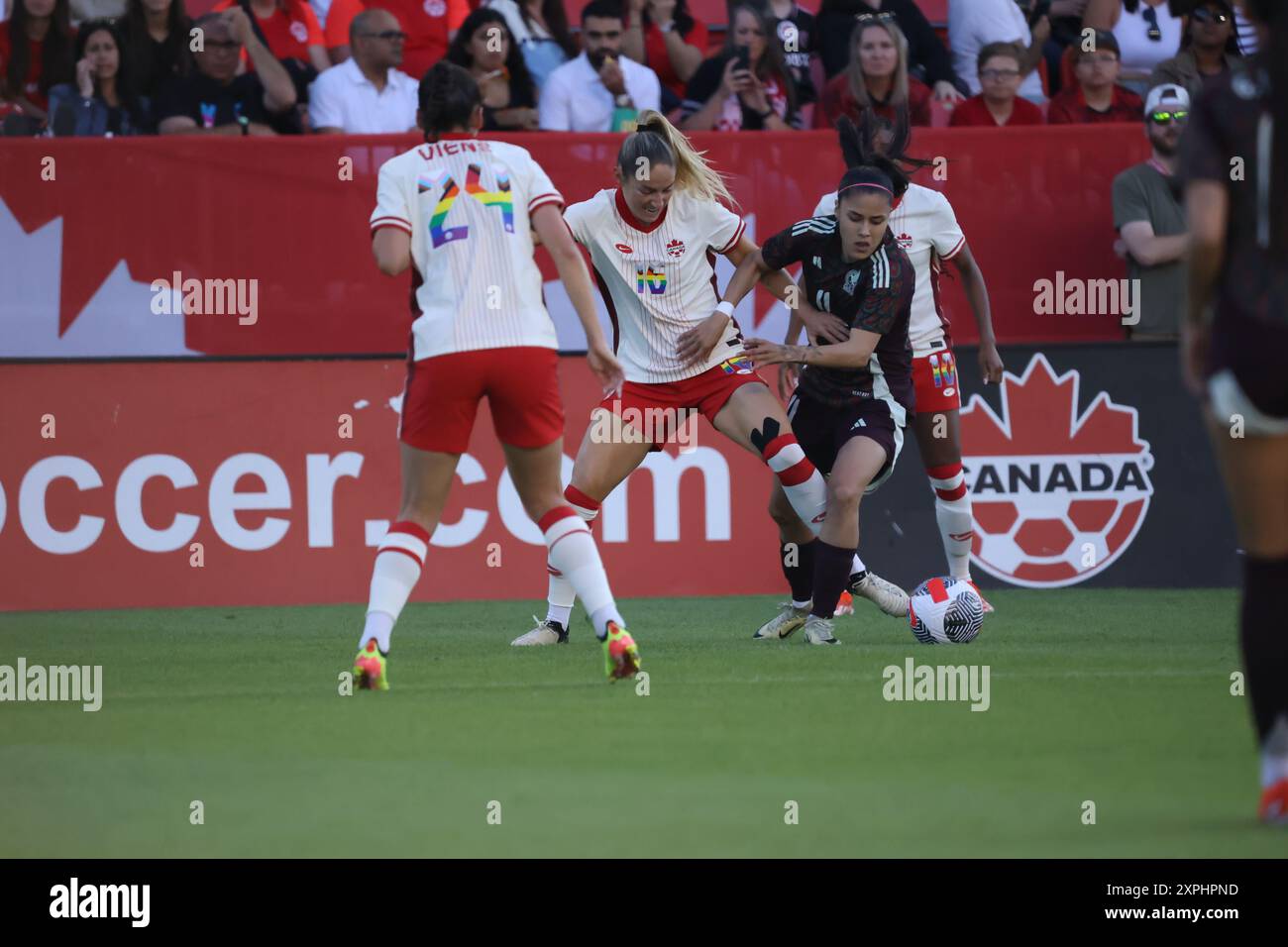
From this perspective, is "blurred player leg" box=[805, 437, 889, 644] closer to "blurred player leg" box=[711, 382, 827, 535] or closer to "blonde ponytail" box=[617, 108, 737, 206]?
"blurred player leg" box=[711, 382, 827, 535]

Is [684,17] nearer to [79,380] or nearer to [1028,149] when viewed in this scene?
[1028,149]

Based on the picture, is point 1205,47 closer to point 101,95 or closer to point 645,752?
point 101,95

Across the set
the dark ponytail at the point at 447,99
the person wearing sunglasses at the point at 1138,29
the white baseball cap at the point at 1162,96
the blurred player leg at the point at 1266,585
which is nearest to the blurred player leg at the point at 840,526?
the dark ponytail at the point at 447,99

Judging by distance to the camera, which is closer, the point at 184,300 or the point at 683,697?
the point at 683,697

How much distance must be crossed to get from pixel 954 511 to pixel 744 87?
4.18m

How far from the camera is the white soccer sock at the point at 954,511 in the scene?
1084 cm

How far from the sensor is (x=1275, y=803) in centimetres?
502

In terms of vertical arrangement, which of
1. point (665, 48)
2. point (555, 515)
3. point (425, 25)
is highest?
point (425, 25)

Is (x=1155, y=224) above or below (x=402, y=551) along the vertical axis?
above

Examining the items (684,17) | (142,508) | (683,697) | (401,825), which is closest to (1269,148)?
(401,825)

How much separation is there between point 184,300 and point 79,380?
821 millimetres

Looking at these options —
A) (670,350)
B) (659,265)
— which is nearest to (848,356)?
(670,350)

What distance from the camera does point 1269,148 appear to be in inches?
194

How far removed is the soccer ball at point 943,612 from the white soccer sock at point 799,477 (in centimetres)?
62
